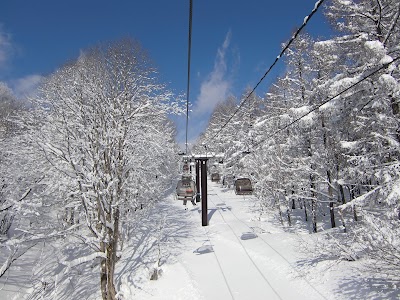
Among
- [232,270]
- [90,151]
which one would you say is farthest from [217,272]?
[90,151]

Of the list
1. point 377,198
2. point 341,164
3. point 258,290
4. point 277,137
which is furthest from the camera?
point 277,137

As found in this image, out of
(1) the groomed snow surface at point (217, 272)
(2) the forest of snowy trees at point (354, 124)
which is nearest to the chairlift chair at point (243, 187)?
(2) the forest of snowy trees at point (354, 124)

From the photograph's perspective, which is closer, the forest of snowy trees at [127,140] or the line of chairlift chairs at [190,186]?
the forest of snowy trees at [127,140]

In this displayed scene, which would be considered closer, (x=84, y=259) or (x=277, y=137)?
(x=84, y=259)

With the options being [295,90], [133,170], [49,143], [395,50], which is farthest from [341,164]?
[49,143]

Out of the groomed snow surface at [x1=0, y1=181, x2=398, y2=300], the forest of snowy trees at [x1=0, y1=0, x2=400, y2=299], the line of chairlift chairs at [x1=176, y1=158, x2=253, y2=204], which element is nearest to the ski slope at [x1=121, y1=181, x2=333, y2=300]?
the groomed snow surface at [x1=0, y1=181, x2=398, y2=300]

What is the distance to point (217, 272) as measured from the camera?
11.2 metres

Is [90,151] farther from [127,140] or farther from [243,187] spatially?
[243,187]

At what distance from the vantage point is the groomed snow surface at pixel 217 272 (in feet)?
28.9

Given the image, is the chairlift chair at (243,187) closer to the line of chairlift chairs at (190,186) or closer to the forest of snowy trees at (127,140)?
the line of chairlift chairs at (190,186)

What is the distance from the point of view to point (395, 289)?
7164 mm

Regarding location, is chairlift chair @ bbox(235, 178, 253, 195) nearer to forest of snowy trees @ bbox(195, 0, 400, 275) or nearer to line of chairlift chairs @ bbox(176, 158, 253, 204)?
line of chairlift chairs @ bbox(176, 158, 253, 204)

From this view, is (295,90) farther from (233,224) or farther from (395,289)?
(395,289)

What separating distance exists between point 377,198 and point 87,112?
9550 millimetres
